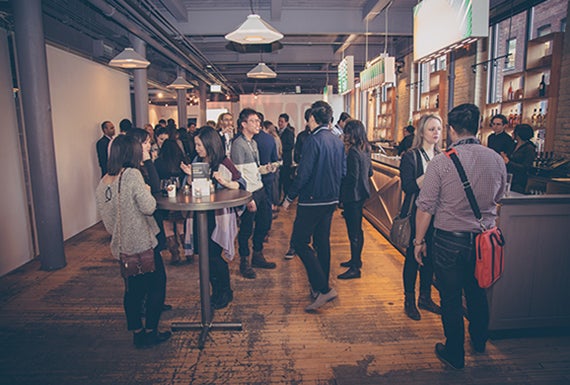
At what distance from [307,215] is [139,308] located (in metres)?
1.45

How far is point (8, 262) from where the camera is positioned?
454cm

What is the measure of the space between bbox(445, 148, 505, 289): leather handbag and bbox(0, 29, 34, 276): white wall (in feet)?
15.4

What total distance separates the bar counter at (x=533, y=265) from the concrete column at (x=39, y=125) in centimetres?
452

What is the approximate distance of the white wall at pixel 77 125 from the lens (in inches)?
223

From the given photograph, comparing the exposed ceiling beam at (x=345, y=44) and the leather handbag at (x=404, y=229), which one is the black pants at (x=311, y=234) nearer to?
the leather handbag at (x=404, y=229)

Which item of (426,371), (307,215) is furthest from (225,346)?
(426,371)

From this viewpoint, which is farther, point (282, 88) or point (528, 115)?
point (282, 88)

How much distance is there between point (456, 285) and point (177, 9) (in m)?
7.54

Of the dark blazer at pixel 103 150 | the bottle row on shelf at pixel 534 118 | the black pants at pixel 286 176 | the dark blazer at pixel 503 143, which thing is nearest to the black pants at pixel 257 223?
the dark blazer at pixel 103 150

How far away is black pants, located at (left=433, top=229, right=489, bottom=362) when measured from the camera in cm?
243

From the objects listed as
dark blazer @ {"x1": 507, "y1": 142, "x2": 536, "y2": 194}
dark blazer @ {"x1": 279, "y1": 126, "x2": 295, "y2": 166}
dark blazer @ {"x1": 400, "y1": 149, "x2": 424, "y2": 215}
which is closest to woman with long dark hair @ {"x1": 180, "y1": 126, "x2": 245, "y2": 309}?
dark blazer @ {"x1": 400, "y1": 149, "x2": 424, "y2": 215}

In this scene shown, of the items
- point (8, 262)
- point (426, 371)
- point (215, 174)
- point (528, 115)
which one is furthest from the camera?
point (528, 115)

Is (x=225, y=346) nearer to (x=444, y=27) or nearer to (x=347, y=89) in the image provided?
(x=444, y=27)

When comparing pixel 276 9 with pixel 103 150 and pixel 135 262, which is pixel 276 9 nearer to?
pixel 103 150
